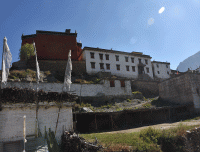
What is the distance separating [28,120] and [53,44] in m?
26.4

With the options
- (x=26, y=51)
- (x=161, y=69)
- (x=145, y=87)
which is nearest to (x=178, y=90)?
(x=145, y=87)

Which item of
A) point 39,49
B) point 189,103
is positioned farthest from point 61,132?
point 39,49

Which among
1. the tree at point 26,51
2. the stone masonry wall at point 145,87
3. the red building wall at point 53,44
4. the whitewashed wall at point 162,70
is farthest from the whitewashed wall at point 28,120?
the whitewashed wall at point 162,70

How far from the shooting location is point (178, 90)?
26.5 m

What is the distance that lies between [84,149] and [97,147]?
36.4 inches

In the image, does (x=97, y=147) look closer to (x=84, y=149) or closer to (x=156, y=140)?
(x=84, y=149)

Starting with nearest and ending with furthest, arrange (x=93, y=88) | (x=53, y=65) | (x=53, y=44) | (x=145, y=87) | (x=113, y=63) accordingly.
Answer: (x=93, y=88), (x=53, y=65), (x=53, y=44), (x=145, y=87), (x=113, y=63)

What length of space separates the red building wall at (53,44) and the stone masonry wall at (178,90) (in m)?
20.8

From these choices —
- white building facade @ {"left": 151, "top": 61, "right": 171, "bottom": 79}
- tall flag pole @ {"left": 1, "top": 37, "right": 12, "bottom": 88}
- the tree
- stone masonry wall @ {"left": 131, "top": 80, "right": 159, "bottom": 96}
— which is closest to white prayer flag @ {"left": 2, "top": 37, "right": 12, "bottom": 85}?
tall flag pole @ {"left": 1, "top": 37, "right": 12, "bottom": 88}

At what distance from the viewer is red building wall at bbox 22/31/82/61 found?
3288 centimetres

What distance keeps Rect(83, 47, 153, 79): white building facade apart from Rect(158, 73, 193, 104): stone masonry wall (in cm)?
1070

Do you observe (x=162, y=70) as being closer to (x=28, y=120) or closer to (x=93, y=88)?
(x=93, y=88)

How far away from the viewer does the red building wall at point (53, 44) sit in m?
32.9

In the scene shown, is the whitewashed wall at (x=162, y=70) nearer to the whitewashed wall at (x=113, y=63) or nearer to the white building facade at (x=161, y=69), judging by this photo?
the white building facade at (x=161, y=69)
